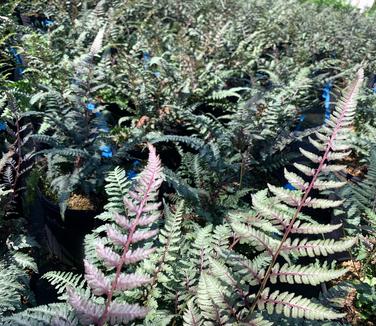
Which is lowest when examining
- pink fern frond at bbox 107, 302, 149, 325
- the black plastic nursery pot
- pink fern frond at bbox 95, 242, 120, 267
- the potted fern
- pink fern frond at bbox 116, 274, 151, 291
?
the black plastic nursery pot

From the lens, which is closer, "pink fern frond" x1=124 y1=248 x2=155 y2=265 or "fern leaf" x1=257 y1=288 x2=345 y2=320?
"pink fern frond" x1=124 y1=248 x2=155 y2=265

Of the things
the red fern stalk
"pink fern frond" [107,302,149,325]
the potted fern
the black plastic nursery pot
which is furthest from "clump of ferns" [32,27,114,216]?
"pink fern frond" [107,302,149,325]

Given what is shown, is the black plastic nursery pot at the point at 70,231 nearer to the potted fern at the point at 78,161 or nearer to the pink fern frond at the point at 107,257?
the potted fern at the point at 78,161

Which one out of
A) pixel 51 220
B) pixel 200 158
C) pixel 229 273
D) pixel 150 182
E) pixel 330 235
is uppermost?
pixel 150 182

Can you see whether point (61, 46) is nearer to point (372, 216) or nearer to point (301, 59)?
point (301, 59)

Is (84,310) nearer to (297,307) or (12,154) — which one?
(297,307)

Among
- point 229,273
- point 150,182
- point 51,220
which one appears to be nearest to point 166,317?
point 229,273

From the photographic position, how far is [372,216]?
1.92 metres

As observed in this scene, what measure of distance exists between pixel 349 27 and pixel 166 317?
635 cm

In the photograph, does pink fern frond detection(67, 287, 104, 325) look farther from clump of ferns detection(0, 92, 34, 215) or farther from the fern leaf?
clump of ferns detection(0, 92, 34, 215)

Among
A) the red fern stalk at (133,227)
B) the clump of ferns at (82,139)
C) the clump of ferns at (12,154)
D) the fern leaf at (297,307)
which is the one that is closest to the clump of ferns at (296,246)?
the fern leaf at (297,307)

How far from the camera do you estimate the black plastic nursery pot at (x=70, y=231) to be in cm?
254

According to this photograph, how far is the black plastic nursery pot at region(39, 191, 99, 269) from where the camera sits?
8.34 ft

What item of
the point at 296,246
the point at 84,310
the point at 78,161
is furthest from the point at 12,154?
the point at 296,246
